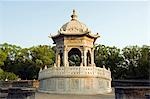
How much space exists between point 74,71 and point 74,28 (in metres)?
3.78

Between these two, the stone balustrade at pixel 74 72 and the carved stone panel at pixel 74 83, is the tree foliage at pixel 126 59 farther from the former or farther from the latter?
the carved stone panel at pixel 74 83

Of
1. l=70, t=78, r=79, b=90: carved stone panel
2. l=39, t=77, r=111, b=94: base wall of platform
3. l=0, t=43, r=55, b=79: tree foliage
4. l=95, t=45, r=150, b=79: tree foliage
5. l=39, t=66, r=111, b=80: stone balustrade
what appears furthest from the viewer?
l=0, t=43, r=55, b=79: tree foliage

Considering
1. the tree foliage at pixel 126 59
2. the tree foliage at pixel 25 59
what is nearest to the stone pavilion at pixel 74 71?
the tree foliage at pixel 126 59

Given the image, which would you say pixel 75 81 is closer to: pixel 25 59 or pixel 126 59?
pixel 126 59

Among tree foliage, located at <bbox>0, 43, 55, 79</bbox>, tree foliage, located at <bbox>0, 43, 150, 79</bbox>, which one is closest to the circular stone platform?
tree foliage, located at <bbox>0, 43, 150, 79</bbox>

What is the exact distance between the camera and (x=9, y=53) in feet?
126

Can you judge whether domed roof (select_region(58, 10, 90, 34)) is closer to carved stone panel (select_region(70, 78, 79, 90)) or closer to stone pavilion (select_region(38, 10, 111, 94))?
stone pavilion (select_region(38, 10, 111, 94))

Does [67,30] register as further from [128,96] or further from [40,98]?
[128,96]

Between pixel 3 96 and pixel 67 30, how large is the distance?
1314 centimetres

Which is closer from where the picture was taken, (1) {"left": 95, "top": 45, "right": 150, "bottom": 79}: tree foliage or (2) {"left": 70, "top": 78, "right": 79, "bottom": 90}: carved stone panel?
(2) {"left": 70, "top": 78, "right": 79, "bottom": 90}: carved stone panel

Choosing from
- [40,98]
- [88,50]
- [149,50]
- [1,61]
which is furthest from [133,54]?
[40,98]

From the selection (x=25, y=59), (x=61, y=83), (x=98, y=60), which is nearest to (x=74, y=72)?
(x=61, y=83)

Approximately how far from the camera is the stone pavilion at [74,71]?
747 inches

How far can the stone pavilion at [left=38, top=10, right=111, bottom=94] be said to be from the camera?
1898 cm
